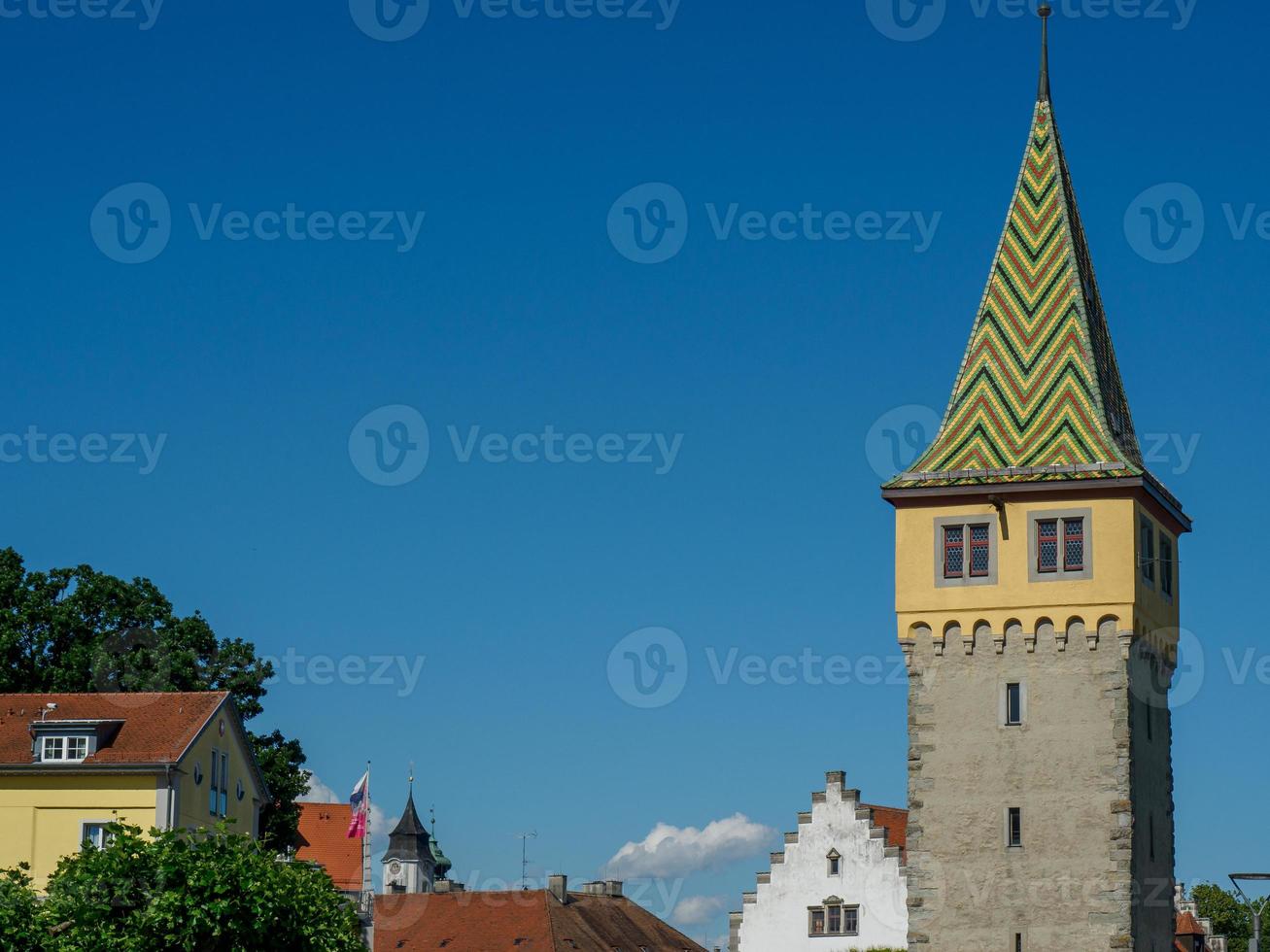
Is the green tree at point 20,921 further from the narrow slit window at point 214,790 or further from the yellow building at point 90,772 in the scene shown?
the narrow slit window at point 214,790

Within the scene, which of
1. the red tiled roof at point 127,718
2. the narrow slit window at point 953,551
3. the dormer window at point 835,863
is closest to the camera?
the narrow slit window at point 953,551

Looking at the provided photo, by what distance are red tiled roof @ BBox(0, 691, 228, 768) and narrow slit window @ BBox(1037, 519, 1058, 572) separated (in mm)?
24784

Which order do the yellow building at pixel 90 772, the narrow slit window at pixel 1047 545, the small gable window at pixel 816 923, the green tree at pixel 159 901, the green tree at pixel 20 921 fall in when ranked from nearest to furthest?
the green tree at pixel 20 921, the green tree at pixel 159 901, the narrow slit window at pixel 1047 545, the yellow building at pixel 90 772, the small gable window at pixel 816 923

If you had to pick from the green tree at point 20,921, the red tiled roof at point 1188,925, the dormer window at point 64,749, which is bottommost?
the green tree at point 20,921

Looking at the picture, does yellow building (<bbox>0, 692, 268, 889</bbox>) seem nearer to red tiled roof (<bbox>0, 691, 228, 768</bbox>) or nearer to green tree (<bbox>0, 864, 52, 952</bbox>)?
red tiled roof (<bbox>0, 691, 228, 768</bbox>)

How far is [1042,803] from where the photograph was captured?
2144 inches

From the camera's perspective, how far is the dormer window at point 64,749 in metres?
65.4

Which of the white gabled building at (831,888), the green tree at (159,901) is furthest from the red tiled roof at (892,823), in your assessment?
the green tree at (159,901)

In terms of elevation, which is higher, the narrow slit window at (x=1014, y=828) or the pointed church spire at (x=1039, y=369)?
the pointed church spire at (x=1039, y=369)

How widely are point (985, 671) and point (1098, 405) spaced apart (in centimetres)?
717

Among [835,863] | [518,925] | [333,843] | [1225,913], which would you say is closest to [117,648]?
[835,863]

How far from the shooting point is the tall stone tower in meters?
54.1

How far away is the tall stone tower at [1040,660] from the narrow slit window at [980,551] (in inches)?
1.4

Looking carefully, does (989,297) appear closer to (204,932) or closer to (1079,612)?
(1079,612)
